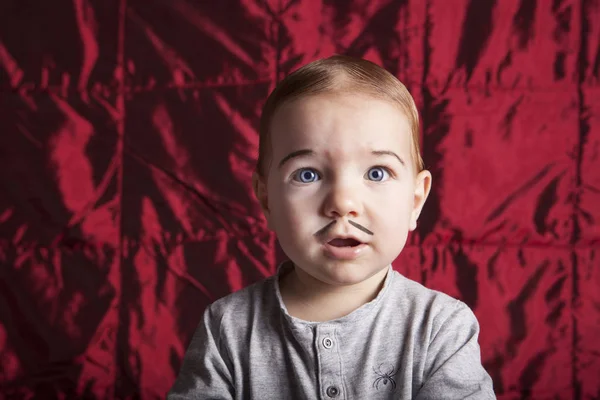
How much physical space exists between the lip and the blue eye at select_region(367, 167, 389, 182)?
8cm

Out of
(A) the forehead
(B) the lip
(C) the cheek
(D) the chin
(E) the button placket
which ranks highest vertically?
(A) the forehead

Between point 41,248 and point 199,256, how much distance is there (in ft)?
1.00

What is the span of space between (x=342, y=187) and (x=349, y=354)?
231mm

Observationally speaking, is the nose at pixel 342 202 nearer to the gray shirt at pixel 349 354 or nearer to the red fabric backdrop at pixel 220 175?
the gray shirt at pixel 349 354

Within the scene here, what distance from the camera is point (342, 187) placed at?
2.75 ft

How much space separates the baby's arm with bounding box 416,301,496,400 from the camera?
88cm

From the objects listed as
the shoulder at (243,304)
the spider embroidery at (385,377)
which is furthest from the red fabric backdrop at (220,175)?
the spider embroidery at (385,377)

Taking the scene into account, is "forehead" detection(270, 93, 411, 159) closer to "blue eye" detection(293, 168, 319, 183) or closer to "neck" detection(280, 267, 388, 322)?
"blue eye" detection(293, 168, 319, 183)

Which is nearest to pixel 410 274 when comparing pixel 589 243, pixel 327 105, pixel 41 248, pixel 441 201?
pixel 441 201

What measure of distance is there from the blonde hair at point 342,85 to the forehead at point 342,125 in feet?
0.04

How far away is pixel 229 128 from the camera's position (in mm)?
1354

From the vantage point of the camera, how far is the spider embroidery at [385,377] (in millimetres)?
916

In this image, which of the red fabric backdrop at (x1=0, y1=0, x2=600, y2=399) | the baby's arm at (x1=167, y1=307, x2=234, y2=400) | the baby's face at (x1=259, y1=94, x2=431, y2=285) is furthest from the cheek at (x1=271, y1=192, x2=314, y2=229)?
the red fabric backdrop at (x1=0, y1=0, x2=600, y2=399)

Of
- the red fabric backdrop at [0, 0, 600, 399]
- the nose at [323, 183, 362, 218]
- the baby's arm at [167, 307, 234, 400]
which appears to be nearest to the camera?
the nose at [323, 183, 362, 218]
